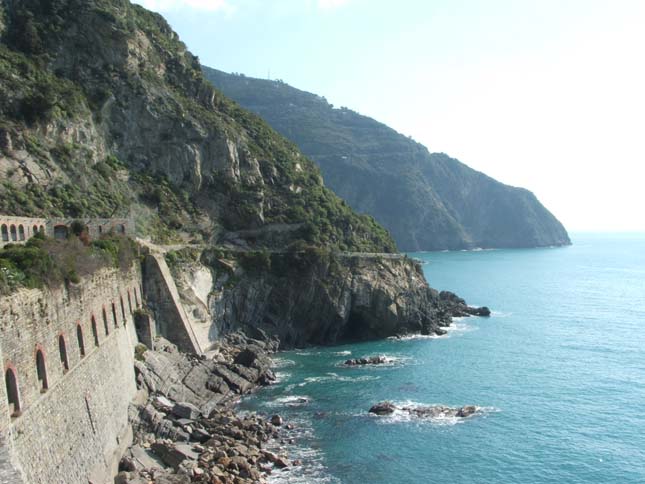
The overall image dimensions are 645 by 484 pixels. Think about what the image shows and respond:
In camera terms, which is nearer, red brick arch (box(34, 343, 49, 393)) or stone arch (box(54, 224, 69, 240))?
red brick arch (box(34, 343, 49, 393))

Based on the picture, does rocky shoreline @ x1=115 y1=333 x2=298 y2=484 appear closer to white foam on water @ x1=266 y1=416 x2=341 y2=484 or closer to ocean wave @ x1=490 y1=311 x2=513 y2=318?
white foam on water @ x1=266 y1=416 x2=341 y2=484

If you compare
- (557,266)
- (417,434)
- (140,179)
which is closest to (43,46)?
(140,179)

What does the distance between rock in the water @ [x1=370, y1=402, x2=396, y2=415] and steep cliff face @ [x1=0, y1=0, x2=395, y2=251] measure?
37.2m

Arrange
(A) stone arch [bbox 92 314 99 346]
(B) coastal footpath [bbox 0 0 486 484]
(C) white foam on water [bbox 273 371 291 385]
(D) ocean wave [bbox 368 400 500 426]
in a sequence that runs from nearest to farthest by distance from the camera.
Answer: (B) coastal footpath [bbox 0 0 486 484] → (A) stone arch [bbox 92 314 99 346] → (D) ocean wave [bbox 368 400 500 426] → (C) white foam on water [bbox 273 371 291 385]

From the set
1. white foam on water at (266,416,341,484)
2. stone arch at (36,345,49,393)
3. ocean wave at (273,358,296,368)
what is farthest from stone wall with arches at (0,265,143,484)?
ocean wave at (273,358,296,368)

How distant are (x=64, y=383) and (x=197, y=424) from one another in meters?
16.3

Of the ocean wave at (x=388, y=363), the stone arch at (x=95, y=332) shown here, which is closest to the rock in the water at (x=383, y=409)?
the ocean wave at (x=388, y=363)

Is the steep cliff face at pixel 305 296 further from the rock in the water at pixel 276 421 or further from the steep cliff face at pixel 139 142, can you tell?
the rock in the water at pixel 276 421

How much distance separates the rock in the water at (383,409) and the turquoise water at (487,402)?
43.9 inches

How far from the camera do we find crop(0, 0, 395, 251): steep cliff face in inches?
2717

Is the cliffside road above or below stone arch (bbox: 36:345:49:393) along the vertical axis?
above

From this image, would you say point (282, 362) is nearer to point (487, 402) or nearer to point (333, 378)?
point (333, 378)

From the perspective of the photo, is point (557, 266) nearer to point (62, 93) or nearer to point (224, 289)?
point (224, 289)

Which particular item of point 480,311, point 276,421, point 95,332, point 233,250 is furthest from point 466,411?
point 480,311
